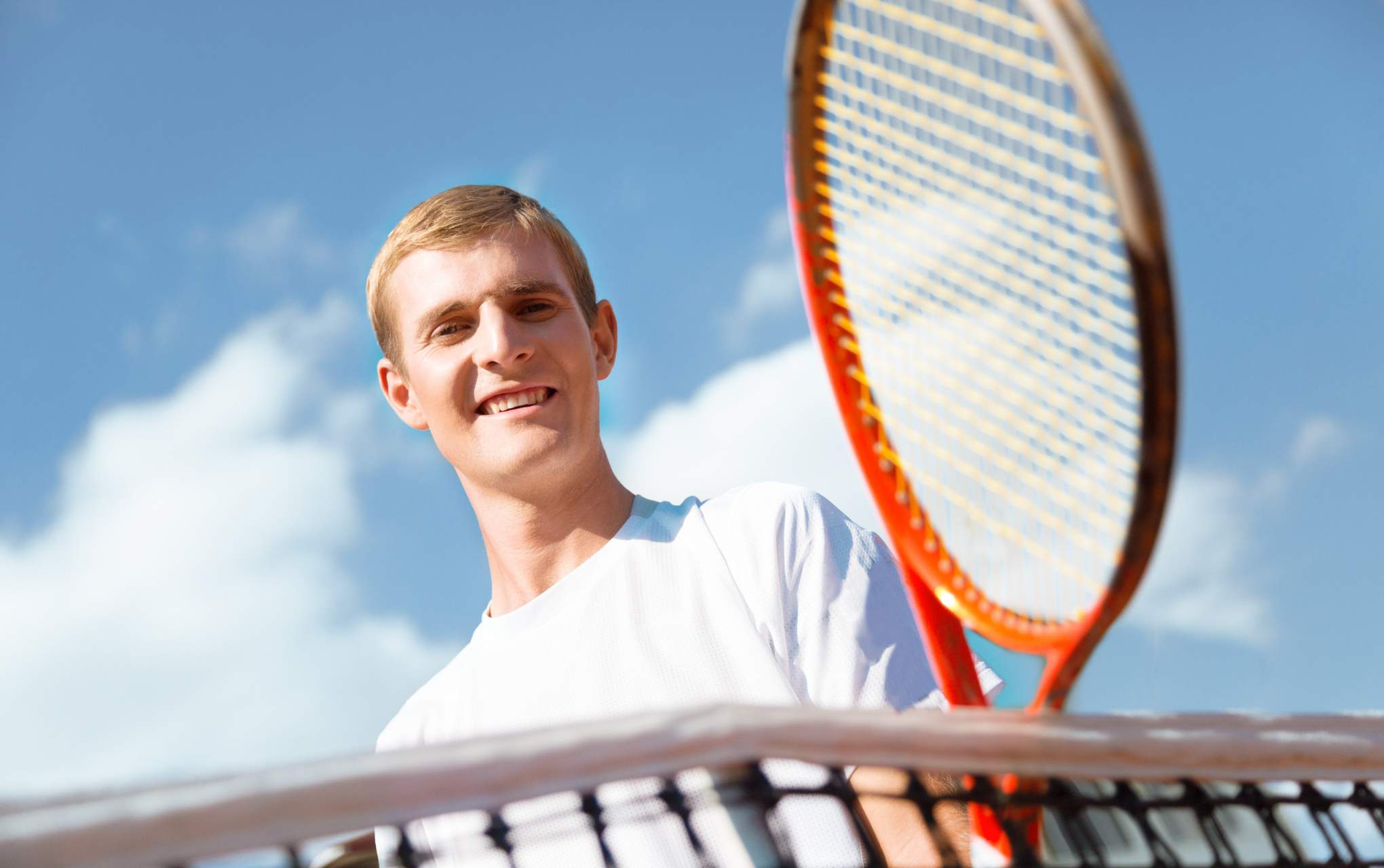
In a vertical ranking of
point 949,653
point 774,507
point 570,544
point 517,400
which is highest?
point 517,400

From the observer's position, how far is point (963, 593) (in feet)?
4.67

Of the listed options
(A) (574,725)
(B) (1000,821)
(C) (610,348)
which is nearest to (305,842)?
(A) (574,725)

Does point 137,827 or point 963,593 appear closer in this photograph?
point 137,827

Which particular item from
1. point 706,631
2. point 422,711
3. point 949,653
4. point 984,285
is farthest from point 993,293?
point 422,711

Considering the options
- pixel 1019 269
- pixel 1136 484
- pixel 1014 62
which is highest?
pixel 1014 62

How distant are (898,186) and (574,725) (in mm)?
863

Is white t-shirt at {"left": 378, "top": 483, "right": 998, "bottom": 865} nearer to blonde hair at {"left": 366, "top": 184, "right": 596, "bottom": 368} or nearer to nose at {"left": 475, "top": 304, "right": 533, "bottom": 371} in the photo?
nose at {"left": 475, "top": 304, "right": 533, "bottom": 371}

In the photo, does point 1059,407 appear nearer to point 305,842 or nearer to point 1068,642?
point 1068,642

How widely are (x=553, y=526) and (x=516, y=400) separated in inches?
9.4

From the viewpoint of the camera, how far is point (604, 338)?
2.52 meters

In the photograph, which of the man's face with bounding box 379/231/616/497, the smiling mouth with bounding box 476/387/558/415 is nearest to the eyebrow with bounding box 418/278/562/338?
the man's face with bounding box 379/231/616/497

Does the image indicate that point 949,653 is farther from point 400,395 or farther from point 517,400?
point 400,395

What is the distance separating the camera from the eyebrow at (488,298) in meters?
2.21

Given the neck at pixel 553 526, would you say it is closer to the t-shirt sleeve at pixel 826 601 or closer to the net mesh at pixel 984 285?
the t-shirt sleeve at pixel 826 601
